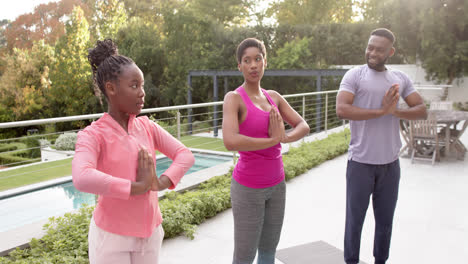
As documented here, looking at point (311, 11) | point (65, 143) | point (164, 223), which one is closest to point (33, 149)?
point (65, 143)

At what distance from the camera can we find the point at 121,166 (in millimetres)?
1216

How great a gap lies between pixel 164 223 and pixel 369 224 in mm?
1906

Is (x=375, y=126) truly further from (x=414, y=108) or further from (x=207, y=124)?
(x=207, y=124)

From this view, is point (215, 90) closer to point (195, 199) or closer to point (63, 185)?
point (63, 185)

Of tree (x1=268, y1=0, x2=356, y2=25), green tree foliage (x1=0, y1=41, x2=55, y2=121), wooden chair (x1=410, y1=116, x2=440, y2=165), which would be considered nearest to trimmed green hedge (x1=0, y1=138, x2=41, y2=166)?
green tree foliage (x1=0, y1=41, x2=55, y2=121)

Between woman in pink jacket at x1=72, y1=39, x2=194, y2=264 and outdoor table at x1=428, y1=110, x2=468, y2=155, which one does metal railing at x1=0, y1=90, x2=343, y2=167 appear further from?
outdoor table at x1=428, y1=110, x2=468, y2=155

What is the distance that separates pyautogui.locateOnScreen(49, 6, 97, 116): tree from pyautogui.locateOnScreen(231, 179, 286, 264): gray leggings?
61.9ft

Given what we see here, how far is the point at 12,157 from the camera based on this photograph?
538 inches

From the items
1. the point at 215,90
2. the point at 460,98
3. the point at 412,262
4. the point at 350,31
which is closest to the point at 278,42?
the point at 350,31

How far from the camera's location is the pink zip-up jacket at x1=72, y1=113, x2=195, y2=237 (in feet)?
3.76

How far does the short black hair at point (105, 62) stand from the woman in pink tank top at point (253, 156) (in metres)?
0.63

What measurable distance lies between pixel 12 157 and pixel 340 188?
12.9 meters

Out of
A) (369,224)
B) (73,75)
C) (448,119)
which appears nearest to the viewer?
(369,224)

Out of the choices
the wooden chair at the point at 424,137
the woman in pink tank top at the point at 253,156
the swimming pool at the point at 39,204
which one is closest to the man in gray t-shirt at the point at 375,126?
the woman in pink tank top at the point at 253,156
